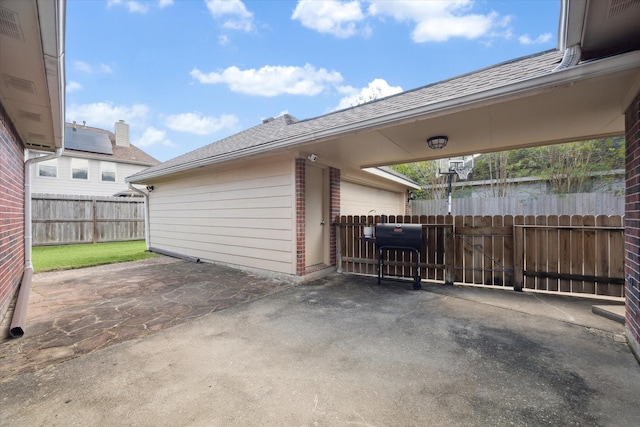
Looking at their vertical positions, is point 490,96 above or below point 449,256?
above

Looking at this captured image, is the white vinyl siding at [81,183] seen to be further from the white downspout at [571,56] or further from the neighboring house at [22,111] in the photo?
the white downspout at [571,56]

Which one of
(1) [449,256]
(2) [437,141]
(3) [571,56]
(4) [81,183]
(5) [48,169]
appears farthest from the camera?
(4) [81,183]

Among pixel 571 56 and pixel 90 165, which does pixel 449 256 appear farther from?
pixel 90 165

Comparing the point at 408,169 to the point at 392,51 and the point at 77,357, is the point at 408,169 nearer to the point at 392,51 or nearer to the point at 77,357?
the point at 392,51

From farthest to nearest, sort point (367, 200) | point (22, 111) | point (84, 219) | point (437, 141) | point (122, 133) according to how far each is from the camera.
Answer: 1. point (122, 133)
2. point (84, 219)
3. point (367, 200)
4. point (437, 141)
5. point (22, 111)

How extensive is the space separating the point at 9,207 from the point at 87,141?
15454 mm

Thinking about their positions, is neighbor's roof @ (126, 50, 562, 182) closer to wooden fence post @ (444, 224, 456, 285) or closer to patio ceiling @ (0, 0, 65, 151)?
wooden fence post @ (444, 224, 456, 285)


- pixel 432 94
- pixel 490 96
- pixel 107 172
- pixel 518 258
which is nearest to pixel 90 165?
pixel 107 172

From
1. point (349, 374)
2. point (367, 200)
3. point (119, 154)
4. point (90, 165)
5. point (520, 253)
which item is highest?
point (119, 154)

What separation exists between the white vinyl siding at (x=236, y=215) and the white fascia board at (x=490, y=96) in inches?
39.9

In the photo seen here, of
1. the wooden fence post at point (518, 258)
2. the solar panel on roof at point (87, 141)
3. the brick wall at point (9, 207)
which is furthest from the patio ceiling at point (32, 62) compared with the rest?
the solar panel on roof at point (87, 141)

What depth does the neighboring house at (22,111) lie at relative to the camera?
1952mm

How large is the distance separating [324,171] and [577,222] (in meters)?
4.47

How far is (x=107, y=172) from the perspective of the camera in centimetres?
1588
